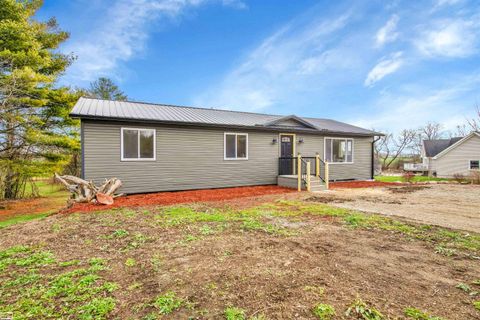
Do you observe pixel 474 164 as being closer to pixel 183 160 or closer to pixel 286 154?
pixel 286 154

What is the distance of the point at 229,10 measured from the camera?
12969 millimetres

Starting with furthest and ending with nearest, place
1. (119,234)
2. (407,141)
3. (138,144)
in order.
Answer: (407,141)
(138,144)
(119,234)

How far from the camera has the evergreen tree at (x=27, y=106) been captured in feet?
28.4

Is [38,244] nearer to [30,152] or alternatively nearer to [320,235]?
[320,235]

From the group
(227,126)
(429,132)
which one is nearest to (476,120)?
(429,132)

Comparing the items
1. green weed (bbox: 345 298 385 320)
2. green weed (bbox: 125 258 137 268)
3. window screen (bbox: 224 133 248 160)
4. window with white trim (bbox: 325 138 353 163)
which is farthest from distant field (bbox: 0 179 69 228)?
window with white trim (bbox: 325 138 353 163)

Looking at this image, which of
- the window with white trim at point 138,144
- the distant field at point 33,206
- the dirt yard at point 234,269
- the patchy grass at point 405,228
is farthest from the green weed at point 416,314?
the window with white trim at point 138,144

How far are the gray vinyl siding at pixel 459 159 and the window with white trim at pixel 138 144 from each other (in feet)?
80.1

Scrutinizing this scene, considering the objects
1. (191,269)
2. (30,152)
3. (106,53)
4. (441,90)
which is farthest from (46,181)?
(441,90)

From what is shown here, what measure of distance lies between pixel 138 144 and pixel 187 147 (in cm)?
183

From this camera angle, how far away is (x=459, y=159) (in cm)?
2009

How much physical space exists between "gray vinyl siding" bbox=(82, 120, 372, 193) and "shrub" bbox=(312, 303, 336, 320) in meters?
8.01

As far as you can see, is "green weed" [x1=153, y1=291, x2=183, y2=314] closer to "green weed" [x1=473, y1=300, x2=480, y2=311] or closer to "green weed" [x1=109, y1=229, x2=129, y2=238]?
"green weed" [x1=109, y1=229, x2=129, y2=238]

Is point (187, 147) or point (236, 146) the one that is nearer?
point (187, 147)
